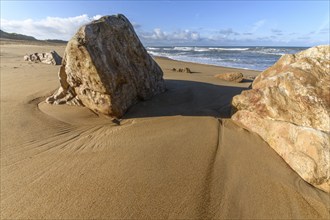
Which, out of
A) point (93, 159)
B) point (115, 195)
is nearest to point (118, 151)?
point (93, 159)

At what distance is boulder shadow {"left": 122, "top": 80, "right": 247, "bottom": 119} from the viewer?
142 inches

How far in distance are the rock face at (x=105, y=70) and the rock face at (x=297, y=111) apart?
1.63 meters

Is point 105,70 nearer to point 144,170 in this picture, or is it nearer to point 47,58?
point 144,170

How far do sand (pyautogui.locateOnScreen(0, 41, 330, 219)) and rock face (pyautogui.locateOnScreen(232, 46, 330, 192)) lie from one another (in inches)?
5.0

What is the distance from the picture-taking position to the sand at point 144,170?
1859 millimetres

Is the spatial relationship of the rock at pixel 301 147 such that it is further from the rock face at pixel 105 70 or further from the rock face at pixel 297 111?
the rock face at pixel 105 70

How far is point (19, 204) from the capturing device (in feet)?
6.15

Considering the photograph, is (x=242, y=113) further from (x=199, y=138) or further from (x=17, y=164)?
(x=17, y=164)

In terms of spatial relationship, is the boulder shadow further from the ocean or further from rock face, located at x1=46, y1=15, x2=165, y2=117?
the ocean

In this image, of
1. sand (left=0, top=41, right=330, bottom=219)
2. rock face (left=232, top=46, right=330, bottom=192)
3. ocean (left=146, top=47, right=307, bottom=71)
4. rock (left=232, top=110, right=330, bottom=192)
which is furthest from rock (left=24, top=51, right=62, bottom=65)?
ocean (left=146, top=47, right=307, bottom=71)

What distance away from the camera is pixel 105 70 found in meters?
3.39

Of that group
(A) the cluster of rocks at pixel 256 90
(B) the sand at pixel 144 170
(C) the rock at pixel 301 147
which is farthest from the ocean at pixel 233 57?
(B) the sand at pixel 144 170

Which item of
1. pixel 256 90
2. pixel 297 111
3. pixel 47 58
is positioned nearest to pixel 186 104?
pixel 256 90

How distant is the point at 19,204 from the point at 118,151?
1.01 m
